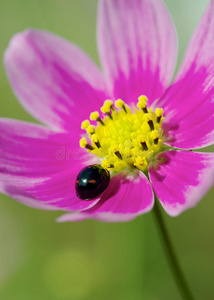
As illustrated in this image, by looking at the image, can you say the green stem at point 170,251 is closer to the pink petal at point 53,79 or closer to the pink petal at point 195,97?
the pink petal at point 195,97

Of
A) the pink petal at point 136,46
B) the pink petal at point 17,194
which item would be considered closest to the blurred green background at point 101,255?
the pink petal at point 136,46

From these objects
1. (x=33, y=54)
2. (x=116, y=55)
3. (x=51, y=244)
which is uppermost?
(x=33, y=54)

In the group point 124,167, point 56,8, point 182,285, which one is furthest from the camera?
point 56,8

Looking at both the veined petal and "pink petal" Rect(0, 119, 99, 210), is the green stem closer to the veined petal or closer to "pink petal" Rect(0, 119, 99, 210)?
"pink petal" Rect(0, 119, 99, 210)

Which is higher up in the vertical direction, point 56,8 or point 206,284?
point 56,8

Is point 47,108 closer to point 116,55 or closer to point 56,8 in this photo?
point 116,55

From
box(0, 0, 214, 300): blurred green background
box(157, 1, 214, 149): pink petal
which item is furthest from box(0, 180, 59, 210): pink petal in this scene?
box(0, 0, 214, 300): blurred green background

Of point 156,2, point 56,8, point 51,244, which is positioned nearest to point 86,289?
point 51,244
